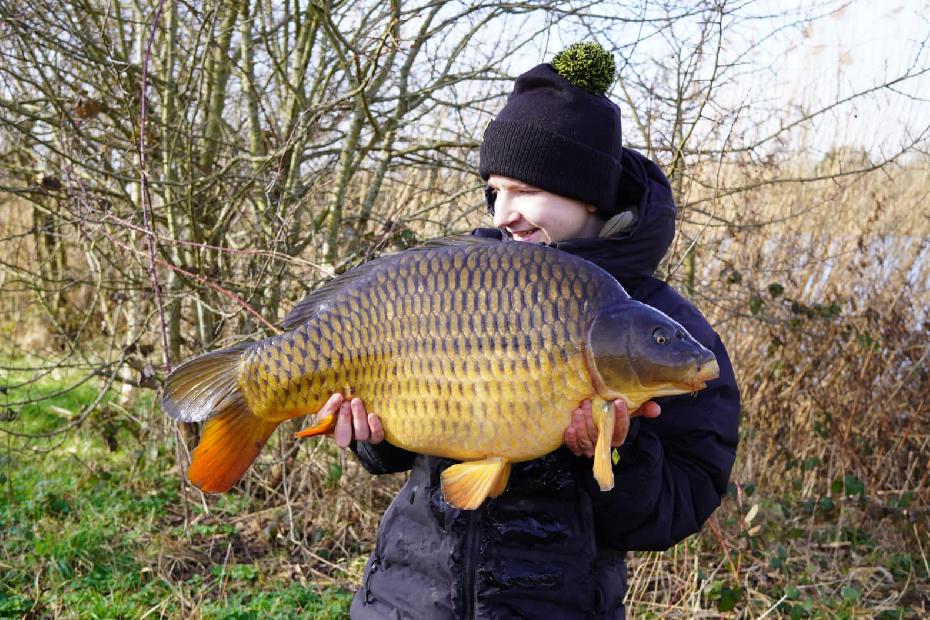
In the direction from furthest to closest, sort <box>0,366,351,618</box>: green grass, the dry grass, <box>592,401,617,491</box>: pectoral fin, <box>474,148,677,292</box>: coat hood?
the dry grass
<box>0,366,351,618</box>: green grass
<box>474,148,677,292</box>: coat hood
<box>592,401,617,491</box>: pectoral fin

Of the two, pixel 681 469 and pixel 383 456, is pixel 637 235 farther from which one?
pixel 383 456

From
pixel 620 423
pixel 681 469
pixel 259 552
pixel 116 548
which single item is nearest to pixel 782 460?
pixel 259 552

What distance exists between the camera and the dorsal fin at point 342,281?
49.2 inches

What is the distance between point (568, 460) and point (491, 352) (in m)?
0.26

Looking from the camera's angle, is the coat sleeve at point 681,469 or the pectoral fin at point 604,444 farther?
the coat sleeve at point 681,469

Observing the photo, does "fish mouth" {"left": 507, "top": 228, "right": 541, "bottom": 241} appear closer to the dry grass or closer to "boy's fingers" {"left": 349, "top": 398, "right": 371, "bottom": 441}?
"boy's fingers" {"left": 349, "top": 398, "right": 371, "bottom": 441}

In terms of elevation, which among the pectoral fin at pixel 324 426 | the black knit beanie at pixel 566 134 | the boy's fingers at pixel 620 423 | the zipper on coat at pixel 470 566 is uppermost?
the black knit beanie at pixel 566 134

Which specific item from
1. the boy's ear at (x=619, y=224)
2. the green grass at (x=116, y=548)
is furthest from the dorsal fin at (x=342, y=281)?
the green grass at (x=116, y=548)

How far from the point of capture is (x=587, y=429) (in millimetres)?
1147

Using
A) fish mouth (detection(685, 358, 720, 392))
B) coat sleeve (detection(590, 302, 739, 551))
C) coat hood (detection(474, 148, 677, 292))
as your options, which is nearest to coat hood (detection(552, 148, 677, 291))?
coat hood (detection(474, 148, 677, 292))

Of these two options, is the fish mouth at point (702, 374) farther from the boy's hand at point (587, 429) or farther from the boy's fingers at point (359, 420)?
the boy's fingers at point (359, 420)

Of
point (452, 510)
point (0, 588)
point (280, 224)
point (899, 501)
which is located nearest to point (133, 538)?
point (0, 588)

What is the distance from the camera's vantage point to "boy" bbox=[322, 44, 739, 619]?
1241 mm

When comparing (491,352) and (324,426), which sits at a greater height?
(491,352)
